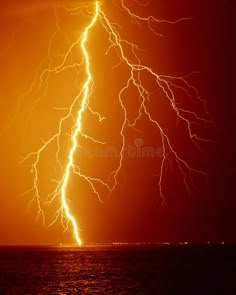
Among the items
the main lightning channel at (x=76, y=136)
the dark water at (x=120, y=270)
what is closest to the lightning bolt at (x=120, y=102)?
the main lightning channel at (x=76, y=136)

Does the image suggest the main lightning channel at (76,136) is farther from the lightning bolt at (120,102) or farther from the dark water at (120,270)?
the dark water at (120,270)

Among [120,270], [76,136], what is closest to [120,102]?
[76,136]

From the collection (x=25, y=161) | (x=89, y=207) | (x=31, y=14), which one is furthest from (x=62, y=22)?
(x=89, y=207)

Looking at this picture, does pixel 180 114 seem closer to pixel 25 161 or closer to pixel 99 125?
pixel 99 125

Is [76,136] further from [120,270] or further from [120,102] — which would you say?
[120,270]

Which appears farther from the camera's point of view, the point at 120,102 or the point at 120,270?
the point at 120,102

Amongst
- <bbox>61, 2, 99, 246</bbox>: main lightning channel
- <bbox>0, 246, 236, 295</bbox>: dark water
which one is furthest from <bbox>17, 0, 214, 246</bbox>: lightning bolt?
<bbox>0, 246, 236, 295</bbox>: dark water
